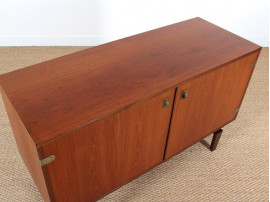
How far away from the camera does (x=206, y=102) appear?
127 centimetres

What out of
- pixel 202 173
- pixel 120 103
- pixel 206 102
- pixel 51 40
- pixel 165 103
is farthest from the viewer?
pixel 51 40

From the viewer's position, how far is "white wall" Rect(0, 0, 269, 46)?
219cm

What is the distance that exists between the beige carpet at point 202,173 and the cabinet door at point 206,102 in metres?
0.21

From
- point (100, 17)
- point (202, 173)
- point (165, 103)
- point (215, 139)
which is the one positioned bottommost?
point (202, 173)

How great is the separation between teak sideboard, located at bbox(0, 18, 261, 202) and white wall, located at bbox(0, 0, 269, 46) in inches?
36.5

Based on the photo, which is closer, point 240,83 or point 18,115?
point 18,115

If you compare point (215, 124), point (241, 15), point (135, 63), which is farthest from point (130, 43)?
point (241, 15)

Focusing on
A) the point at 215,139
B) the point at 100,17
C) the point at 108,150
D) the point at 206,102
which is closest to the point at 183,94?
the point at 206,102

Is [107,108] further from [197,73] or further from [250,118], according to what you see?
[250,118]

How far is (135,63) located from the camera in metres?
1.16

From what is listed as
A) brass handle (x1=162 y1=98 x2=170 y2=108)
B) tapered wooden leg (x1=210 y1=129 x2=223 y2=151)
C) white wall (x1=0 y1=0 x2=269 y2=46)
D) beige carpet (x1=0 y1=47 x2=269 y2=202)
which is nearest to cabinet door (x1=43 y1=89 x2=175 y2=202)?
brass handle (x1=162 y1=98 x2=170 y2=108)

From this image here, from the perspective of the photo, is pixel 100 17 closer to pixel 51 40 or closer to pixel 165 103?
pixel 51 40

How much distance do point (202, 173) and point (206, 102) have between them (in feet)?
1.49

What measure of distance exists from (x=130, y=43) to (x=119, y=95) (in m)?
0.37
